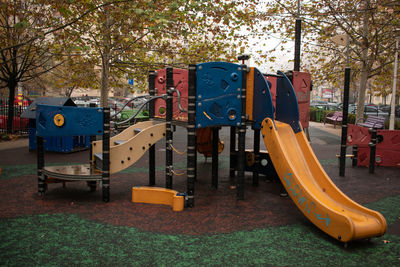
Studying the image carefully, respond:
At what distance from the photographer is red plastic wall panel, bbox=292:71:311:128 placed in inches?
269

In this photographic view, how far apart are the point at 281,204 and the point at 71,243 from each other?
354 centimetres

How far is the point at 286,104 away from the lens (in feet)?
20.0

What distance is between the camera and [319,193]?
4848 millimetres

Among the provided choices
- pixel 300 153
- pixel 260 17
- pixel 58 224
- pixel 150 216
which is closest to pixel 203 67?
pixel 300 153

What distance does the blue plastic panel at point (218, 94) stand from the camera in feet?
18.7

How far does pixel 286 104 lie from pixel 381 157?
16.2 feet

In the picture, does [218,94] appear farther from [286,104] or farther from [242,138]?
[286,104]

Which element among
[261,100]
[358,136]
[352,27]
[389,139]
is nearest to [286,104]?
[261,100]

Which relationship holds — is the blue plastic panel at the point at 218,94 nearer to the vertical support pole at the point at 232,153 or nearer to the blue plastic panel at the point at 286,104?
the blue plastic panel at the point at 286,104

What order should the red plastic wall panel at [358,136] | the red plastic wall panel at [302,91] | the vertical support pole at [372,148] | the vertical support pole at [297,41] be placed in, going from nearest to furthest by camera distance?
the red plastic wall panel at [302,91]
the vertical support pole at [297,41]
the vertical support pole at [372,148]
the red plastic wall panel at [358,136]

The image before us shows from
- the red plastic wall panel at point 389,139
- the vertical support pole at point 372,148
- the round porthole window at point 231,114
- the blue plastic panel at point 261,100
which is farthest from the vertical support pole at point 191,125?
the red plastic wall panel at point 389,139

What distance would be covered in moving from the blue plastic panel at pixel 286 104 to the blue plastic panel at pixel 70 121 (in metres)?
3.25

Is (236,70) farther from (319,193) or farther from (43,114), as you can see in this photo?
(43,114)

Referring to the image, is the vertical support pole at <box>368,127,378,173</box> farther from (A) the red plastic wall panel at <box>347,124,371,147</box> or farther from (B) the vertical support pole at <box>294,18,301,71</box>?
(B) the vertical support pole at <box>294,18,301,71</box>
